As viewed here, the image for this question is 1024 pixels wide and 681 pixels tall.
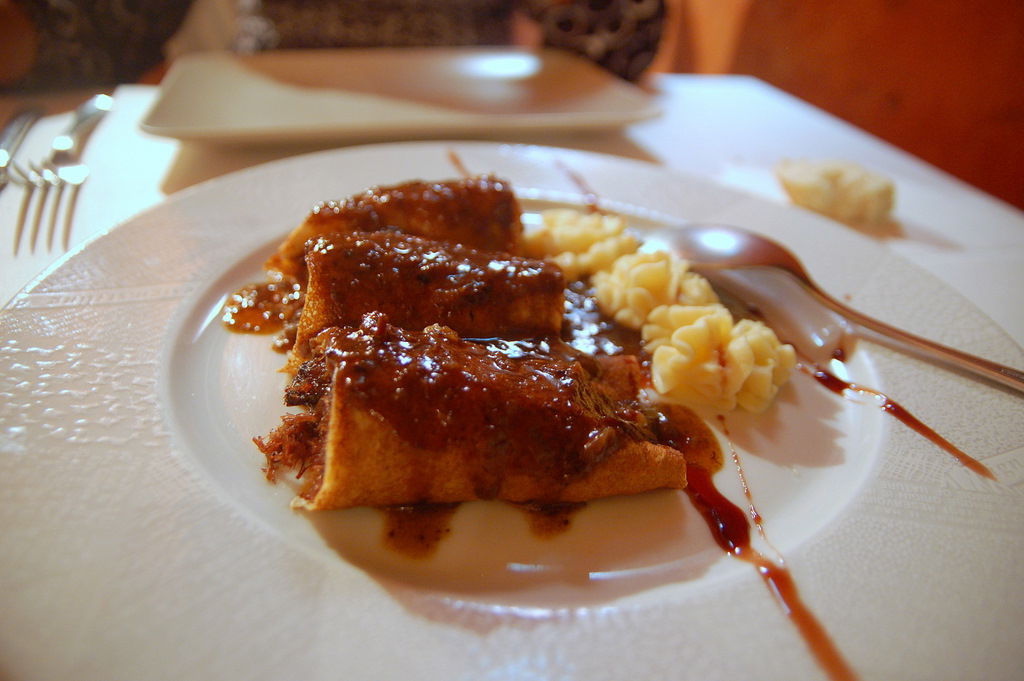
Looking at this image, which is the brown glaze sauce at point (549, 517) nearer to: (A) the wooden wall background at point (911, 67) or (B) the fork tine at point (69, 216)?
(B) the fork tine at point (69, 216)

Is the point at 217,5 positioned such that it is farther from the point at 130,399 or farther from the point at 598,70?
the point at 130,399

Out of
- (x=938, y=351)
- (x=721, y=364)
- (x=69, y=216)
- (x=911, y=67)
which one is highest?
(x=911, y=67)

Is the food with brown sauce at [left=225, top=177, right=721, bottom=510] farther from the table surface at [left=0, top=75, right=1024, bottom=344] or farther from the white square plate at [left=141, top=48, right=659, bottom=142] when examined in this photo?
the white square plate at [left=141, top=48, right=659, bottom=142]

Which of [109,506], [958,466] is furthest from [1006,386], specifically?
[109,506]

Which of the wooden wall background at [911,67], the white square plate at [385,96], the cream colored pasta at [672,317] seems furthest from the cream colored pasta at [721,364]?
the wooden wall background at [911,67]

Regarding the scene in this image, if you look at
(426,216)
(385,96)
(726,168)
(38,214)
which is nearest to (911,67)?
(726,168)

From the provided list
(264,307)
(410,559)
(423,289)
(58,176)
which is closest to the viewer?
(410,559)

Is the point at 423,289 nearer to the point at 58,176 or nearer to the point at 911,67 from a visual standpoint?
the point at 58,176
